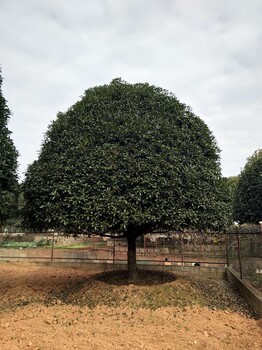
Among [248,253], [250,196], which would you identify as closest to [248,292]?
[248,253]

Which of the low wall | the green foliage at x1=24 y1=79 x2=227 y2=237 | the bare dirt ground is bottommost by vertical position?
the bare dirt ground

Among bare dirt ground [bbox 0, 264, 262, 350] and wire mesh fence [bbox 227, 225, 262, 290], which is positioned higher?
wire mesh fence [bbox 227, 225, 262, 290]

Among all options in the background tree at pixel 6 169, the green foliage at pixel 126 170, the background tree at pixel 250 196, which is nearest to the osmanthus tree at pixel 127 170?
the green foliage at pixel 126 170

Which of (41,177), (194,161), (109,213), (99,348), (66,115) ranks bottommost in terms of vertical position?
(99,348)

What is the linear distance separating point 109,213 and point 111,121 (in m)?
2.69

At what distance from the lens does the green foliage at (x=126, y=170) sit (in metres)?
6.99

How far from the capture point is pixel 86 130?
26.6 feet

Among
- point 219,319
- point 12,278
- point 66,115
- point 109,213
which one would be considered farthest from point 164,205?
point 12,278

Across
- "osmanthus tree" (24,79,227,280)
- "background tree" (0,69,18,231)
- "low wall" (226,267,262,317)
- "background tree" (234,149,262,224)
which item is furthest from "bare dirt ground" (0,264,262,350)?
"background tree" (234,149,262,224)

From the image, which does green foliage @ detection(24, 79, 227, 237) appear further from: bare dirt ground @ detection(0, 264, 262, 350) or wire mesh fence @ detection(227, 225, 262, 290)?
wire mesh fence @ detection(227, 225, 262, 290)

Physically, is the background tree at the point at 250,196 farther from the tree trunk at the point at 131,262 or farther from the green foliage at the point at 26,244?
the green foliage at the point at 26,244

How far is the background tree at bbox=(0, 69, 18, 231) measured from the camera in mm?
7854

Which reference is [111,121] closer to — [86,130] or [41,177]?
[86,130]

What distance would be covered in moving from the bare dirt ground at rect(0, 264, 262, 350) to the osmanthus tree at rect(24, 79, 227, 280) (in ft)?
4.78
